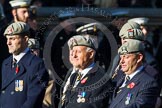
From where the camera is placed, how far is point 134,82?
9984 mm

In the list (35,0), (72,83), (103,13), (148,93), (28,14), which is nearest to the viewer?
(148,93)

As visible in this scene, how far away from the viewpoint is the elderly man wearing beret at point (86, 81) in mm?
10109

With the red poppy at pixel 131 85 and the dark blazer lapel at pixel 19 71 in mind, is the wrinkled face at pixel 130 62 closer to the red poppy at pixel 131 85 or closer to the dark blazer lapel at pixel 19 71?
the red poppy at pixel 131 85

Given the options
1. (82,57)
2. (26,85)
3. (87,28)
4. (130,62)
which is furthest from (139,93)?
(87,28)

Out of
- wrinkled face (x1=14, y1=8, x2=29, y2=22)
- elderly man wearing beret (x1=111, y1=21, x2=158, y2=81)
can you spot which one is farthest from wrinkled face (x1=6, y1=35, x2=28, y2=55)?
wrinkled face (x1=14, y1=8, x2=29, y2=22)

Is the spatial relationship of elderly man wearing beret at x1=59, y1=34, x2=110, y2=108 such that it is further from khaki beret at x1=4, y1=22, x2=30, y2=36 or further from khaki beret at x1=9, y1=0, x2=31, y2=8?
khaki beret at x1=9, y1=0, x2=31, y2=8

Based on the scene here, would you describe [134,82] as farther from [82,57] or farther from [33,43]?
[33,43]

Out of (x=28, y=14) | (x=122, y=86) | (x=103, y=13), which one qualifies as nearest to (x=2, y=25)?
(x=28, y=14)

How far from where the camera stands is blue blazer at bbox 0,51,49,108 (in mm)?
10633

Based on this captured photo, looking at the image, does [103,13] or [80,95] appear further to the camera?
[103,13]

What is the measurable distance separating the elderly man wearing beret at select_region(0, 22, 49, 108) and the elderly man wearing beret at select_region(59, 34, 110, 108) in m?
0.41

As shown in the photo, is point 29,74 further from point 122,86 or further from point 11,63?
point 122,86

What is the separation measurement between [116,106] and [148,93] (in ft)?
1.54

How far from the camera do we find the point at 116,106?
10.0 metres
